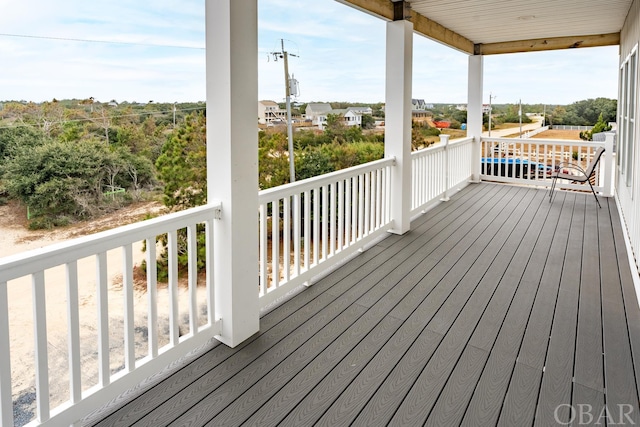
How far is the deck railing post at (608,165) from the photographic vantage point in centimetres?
704

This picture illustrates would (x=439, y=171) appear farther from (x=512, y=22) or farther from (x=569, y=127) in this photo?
(x=569, y=127)

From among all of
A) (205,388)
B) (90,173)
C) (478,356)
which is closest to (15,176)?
(90,173)

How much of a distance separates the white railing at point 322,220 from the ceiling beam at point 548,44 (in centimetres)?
431

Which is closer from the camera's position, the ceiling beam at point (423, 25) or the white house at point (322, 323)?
the white house at point (322, 323)

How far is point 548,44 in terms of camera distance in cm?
725

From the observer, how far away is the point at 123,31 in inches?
198

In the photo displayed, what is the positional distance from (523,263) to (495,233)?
101cm

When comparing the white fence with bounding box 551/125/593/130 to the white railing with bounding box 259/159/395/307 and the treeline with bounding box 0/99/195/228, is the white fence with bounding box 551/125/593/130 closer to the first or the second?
the white railing with bounding box 259/159/395/307

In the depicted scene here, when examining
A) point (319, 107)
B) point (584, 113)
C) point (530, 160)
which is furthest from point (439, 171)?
point (584, 113)

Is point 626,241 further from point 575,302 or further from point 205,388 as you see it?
point 205,388

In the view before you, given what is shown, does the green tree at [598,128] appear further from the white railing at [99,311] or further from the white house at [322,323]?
the white railing at [99,311]

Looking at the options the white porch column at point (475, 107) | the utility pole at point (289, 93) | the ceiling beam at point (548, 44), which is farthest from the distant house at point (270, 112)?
the ceiling beam at point (548, 44)

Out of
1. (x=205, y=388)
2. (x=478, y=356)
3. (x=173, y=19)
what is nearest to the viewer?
(x=205, y=388)

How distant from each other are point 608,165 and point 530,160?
4.11 ft
